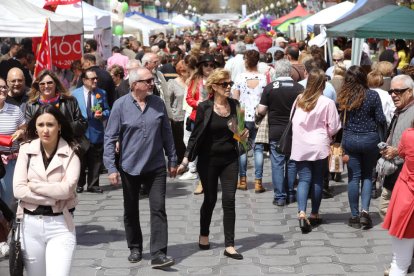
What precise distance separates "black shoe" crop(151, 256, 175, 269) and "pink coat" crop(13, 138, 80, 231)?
5.72ft

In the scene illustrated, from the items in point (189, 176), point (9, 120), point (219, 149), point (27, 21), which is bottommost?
point (189, 176)

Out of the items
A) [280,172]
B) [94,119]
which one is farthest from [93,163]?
[280,172]

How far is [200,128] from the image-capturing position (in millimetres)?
7402

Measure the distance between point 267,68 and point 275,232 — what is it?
4948 millimetres

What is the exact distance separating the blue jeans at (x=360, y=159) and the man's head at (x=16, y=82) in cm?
340

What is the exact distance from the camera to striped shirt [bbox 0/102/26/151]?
7.45 metres

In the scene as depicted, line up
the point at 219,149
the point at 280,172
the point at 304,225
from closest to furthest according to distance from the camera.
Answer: the point at 219,149, the point at 304,225, the point at 280,172

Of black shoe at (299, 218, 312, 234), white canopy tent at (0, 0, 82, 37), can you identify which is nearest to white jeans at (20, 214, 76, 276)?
black shoe at (299, 218, 312, 234)

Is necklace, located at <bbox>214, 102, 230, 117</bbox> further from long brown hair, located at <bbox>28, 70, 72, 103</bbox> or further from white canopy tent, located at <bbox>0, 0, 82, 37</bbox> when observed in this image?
white canopy tent, located at <bbox>0, 0, 82, 37</bbox>

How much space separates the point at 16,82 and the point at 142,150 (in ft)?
6.71

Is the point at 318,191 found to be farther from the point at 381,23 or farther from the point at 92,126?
the point at 381,23

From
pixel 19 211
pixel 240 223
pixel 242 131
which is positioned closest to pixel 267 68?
pixel 240 223

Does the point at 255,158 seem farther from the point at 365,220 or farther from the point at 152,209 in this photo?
the point at 152,209

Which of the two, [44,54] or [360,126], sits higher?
[44,54]
